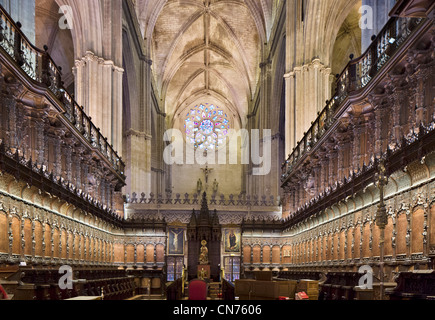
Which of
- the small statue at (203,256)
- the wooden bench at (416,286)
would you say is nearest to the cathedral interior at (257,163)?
the wooden bench at (416,286)

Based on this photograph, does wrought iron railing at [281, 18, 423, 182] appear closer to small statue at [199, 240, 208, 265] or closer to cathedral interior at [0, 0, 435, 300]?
cathedral interior at [0, 0, 435, 300]

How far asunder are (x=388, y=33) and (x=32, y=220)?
34.7 ft

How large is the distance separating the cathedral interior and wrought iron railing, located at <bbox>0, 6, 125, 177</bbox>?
0.24 feet

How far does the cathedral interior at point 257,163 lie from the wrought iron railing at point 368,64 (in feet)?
0.21

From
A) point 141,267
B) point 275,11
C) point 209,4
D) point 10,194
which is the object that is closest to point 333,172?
point 10,194

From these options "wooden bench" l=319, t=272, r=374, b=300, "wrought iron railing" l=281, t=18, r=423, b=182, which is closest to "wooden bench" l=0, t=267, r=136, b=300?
"wooden bench" l=319, t=272, r=374, b=300

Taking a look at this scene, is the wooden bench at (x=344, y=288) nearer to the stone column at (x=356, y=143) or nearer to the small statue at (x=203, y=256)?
the stone column at (x=356, y=143)

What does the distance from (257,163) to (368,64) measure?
30206mm

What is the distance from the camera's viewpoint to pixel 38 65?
1438 centimetres

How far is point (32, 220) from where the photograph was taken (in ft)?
45.2

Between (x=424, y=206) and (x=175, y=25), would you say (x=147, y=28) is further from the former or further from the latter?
(x=424, y=206)

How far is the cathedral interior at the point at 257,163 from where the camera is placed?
1007 centimetres

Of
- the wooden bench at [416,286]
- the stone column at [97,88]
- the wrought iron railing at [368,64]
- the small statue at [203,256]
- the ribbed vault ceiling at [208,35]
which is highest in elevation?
the ribbed vault ceiling at [208,35]

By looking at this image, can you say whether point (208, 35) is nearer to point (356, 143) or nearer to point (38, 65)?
point (356, 143)
